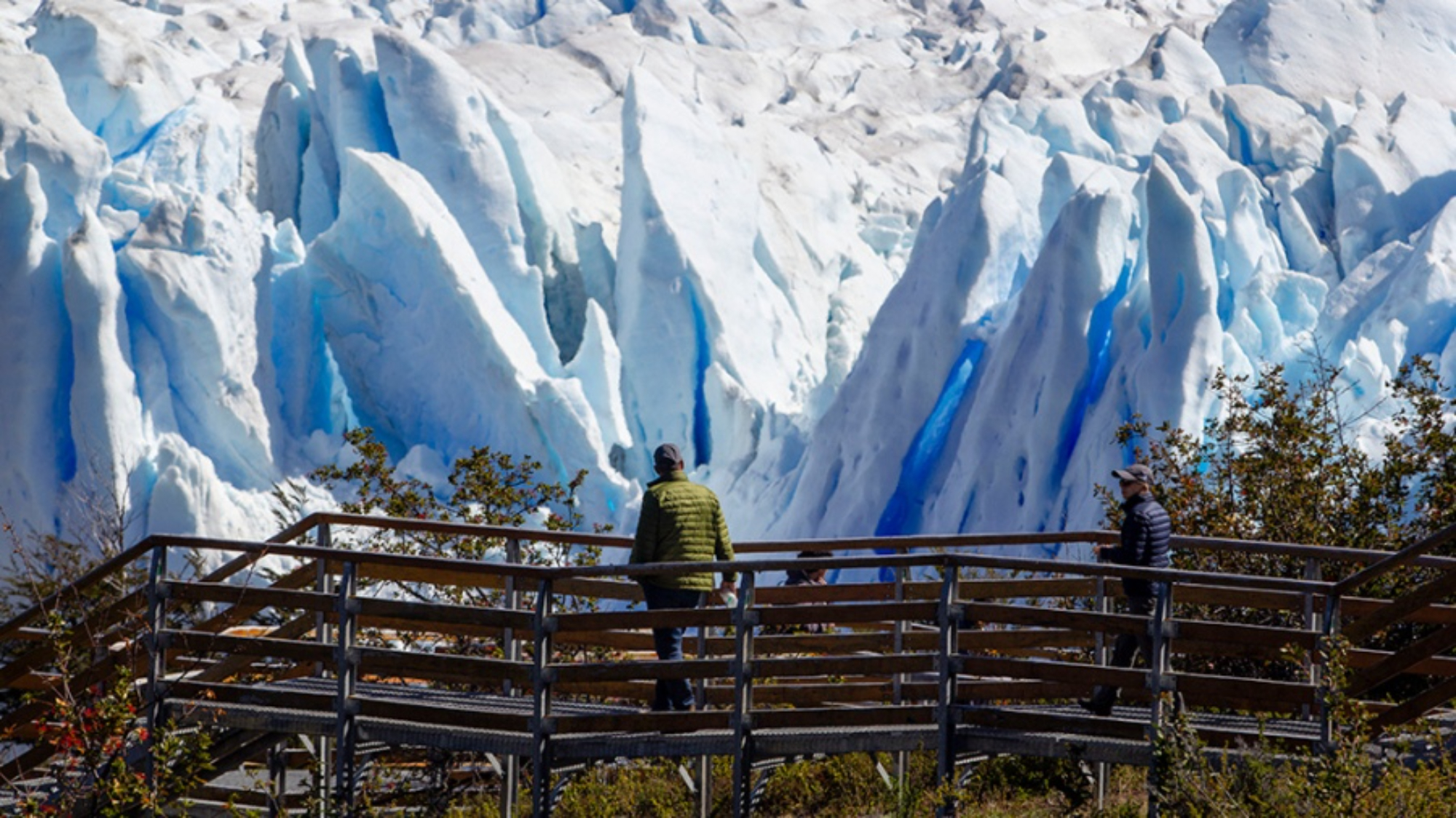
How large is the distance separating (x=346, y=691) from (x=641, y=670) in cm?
127

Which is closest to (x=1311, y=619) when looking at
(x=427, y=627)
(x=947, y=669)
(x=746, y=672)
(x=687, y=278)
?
(x=947, y=669)

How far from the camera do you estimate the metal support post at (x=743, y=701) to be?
754 centimetres

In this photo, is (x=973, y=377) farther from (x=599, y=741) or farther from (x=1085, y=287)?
(x=599, y=741)

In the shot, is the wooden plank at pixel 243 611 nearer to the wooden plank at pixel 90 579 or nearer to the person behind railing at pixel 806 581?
the wooden plank at pixel 90 579

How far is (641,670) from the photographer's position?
7.63 m

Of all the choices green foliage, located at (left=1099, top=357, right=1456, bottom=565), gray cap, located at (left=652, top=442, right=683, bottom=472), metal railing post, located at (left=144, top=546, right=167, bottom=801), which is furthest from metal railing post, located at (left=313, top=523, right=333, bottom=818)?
green foliage, located at (left=1099, top=357, right=1456, bottom=565)

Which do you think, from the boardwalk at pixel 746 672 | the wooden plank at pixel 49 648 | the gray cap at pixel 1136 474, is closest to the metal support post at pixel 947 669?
the boardwalk at pixel 746 672

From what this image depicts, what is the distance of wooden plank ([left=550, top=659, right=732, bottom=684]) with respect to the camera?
7.58 m

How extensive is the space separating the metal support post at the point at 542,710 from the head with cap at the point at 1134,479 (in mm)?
2519

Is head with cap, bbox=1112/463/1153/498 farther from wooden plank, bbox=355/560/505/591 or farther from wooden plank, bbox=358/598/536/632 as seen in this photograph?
wooden plank, bbox=355/560/505/591

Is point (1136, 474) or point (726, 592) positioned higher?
point (1136, 474)

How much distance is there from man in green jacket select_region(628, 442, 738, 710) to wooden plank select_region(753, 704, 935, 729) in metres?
0.40

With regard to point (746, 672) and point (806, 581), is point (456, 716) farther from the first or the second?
point (806, 581)

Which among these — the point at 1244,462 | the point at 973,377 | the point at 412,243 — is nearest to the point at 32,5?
the point at 412,243
